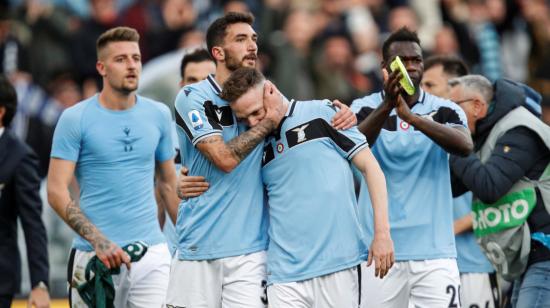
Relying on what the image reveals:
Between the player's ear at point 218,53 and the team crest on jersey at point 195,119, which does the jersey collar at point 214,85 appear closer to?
the player's ear at point 218,53

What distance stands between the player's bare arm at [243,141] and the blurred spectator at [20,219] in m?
1.78

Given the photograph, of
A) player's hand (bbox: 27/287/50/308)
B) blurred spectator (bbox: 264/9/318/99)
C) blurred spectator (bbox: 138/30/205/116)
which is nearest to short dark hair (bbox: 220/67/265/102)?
player's hand (bbox: 27/287/50/308)

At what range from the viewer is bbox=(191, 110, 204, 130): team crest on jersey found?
8.25m

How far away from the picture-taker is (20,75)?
57.7 ft

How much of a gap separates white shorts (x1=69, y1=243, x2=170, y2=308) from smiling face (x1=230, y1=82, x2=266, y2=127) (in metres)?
1.73

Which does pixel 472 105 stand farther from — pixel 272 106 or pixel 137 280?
pixel 137 280

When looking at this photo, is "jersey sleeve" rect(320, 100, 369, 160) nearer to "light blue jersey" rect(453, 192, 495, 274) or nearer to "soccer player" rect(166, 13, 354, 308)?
"soccer player" rect(166, 13, 354, 308)

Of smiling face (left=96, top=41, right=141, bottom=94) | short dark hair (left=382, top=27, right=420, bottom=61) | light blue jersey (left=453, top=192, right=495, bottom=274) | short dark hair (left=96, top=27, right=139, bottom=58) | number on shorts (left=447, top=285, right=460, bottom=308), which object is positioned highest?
short dark hair (left=96, top=27, right=139, bottom=58)

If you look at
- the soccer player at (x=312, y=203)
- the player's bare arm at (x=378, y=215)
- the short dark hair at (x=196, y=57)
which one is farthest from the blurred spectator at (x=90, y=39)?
the player's bare arm at (x=378, y=215)

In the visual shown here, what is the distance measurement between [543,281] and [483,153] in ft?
3.86

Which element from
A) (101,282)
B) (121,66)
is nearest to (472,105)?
(121,66)

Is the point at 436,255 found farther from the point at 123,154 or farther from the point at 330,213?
the point at 123,154

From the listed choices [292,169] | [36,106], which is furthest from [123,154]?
[36,106]

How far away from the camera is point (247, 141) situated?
8055 millimetres
